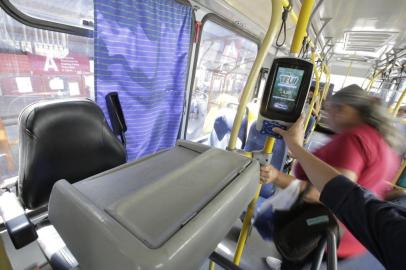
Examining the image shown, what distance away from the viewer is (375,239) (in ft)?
1.44

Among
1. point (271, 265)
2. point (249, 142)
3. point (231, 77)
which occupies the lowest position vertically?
point (271, 265)

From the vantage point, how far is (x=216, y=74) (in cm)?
297

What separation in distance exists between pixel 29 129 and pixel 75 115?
0.73 ft

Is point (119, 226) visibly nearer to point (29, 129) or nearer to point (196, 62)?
point (29, 129)

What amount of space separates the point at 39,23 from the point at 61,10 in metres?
0.20

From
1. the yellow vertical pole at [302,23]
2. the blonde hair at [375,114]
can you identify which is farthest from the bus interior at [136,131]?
the blonde hair at [375,114]

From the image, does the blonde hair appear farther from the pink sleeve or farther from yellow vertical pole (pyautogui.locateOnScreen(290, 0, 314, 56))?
yellow vertical pole (pyautogui.locateOnScreen(290, 0, 314, 56))

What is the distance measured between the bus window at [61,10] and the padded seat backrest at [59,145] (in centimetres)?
50

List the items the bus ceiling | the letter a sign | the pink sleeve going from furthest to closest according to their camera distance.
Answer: the bus ceiling
the letter a sign
the pink sleeve

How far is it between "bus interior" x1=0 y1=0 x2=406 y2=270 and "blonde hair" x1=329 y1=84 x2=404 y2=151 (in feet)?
0.34

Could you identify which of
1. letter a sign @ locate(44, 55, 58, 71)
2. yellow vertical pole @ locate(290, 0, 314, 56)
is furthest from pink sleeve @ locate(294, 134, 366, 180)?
letter a sign @ locate(44, 55, 58, 71)

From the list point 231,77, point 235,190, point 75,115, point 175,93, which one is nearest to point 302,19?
point 235,190

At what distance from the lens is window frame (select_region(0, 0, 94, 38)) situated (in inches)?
38.6

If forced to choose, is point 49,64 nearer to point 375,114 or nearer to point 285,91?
point 285,91
